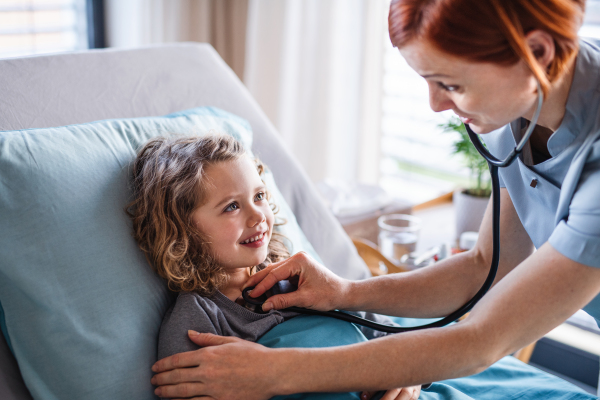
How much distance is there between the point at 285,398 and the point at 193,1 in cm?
205

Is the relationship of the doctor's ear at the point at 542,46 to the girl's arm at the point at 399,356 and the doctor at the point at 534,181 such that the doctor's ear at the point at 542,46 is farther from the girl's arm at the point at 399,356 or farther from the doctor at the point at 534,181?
the girl's arm at the point at 399,356

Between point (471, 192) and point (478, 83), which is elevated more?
point (478, 83)

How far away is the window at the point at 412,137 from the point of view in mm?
2555

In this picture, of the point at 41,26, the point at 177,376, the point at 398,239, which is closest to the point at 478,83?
the point at 177,376

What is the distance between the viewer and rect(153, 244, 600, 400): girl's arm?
0.81 m

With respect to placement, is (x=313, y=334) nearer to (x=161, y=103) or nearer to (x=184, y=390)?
(x=184, y=390)

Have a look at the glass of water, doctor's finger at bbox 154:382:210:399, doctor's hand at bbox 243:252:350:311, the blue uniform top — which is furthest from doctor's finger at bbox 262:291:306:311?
the glass of water

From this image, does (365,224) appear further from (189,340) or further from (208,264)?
(189,340)

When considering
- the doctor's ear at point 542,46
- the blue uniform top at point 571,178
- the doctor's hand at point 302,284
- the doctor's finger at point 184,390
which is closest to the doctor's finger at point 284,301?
the doctor's hand at point 302,284

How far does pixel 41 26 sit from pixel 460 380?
225cm

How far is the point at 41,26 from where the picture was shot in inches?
95.5

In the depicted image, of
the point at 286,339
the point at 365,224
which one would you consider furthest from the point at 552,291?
the point at 365,224

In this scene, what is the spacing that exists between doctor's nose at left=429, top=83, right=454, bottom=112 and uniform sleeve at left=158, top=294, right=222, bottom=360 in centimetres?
51

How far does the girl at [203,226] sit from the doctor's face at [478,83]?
403 mm
